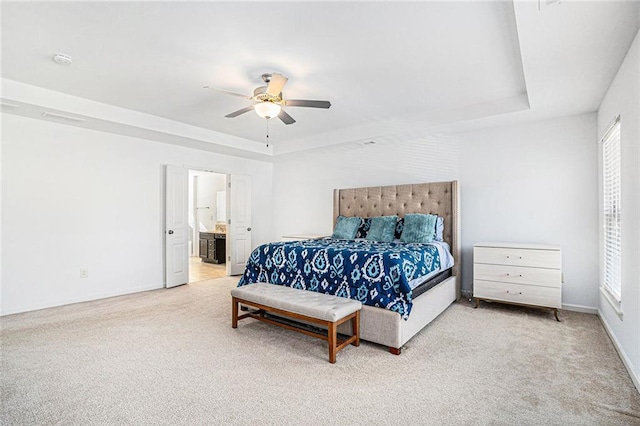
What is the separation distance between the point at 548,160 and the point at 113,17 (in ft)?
15.4

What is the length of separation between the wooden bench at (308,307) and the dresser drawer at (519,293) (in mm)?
1963

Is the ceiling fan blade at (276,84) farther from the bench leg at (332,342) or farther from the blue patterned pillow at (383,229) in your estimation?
the blue patterned pillow at (383,229)

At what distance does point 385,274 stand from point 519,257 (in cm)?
193

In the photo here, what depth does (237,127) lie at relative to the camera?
5070mm

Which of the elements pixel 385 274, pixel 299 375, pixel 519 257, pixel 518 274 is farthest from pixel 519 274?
pixel 299 375

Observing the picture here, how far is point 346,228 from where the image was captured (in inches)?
193

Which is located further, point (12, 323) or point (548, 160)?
point (548, 160)

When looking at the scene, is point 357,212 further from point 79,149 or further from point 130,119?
point 79,149

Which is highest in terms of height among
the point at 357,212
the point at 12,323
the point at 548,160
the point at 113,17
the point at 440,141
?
the point at 113,17

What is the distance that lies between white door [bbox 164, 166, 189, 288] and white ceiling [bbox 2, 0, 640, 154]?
1421 mm

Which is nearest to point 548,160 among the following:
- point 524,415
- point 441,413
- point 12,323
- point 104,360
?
point 524,415

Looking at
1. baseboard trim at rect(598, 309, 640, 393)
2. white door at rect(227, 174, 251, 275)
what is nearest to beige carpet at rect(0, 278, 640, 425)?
baseboard trim at rect(598, 309, 640, 393)

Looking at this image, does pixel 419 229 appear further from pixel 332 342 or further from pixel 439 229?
pixel 332 342

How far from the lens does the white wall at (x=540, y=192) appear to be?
3.74 m
